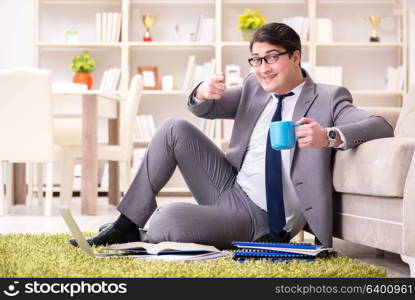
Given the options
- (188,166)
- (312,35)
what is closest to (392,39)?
(312,35)

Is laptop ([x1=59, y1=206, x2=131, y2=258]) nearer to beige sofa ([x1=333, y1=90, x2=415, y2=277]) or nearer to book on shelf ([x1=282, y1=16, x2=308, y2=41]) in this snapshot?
beige sofa ([x1=333, y1=90, x2=415, y2=277])

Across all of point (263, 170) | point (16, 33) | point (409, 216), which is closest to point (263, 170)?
point (263, 170)

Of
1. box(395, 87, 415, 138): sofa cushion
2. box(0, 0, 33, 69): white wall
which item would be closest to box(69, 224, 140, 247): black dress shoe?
box(395, 87, 415, 138): sofa cushion

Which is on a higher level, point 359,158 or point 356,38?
point 356,38

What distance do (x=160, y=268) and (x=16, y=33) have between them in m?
4.82

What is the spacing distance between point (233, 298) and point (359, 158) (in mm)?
810

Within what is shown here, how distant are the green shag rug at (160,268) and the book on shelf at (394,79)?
13.6ft

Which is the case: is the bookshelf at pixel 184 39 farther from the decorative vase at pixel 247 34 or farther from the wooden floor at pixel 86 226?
the wooden floor at pixel 86 226

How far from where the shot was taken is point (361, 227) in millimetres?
2193

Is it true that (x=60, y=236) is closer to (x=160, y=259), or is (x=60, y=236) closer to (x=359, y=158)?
(x=160, y=259)

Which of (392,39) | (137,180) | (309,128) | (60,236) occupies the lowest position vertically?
(60,236)

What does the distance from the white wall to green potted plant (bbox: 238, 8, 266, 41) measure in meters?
1.82

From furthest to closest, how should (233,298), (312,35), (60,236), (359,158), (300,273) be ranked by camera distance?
1. (312,35)
2. (60,236)
3. (359,158)
4. (300,273)
5. (233,298)

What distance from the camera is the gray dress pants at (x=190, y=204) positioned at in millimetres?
2285
